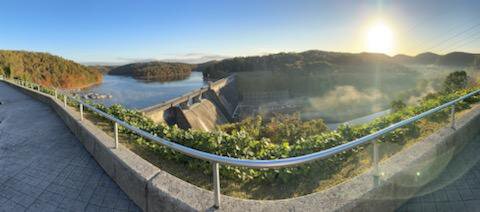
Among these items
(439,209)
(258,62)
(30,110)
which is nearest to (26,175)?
(439,209)

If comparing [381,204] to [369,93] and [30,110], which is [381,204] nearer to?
[30,110]

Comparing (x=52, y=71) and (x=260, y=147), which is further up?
(x=52, y=71)

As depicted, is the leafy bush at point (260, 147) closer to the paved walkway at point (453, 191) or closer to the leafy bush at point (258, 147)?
the leafy bush at point (258, 147)

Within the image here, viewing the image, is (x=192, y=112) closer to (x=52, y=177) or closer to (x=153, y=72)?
(x=52, y=177)

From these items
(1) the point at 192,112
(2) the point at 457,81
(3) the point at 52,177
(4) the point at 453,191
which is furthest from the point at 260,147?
(1) the point at 192,112

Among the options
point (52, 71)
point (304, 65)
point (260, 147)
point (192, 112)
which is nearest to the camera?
point (260, 147)

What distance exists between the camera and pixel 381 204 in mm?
2691

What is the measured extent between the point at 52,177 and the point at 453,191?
4.96 meters

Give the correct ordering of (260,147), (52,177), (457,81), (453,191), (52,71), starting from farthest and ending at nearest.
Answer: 1. (52,71)
2. (457,81)
3. (260,147)
4. (52,177)
5. (453,191)

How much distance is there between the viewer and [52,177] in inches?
155

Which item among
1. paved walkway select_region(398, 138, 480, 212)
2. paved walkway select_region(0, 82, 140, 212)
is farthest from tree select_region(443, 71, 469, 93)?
paved walkway select_region(0, 82, 140, 212)

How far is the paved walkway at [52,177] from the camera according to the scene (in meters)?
3.26

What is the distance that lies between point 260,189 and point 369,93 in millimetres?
68257

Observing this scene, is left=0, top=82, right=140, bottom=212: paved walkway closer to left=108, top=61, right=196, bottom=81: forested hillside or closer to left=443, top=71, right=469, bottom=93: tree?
left=443, top=71, right=469, bottom=93: tree
